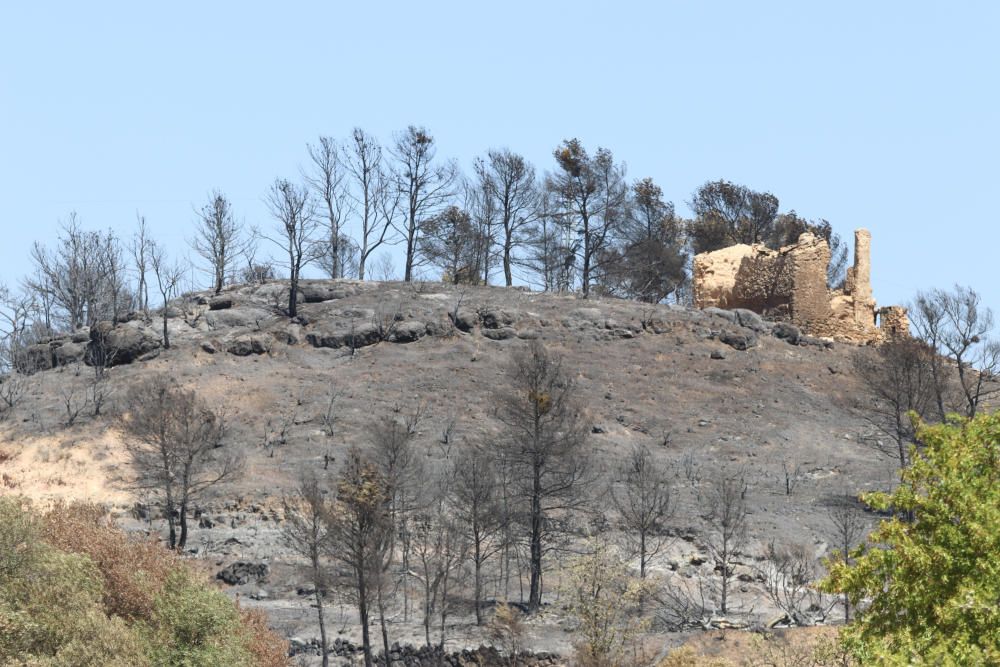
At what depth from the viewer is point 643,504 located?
49031 millimetres

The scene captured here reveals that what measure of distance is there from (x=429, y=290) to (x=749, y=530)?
33.5 m

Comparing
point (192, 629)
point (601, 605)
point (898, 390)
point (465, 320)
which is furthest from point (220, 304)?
point (192, 629)

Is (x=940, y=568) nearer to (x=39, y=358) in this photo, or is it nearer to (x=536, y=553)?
(x=536, y=553)

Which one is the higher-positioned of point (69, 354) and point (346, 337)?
point (346, 337)

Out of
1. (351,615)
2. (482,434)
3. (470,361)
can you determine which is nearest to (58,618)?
(351,615)

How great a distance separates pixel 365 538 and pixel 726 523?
45.0 ft

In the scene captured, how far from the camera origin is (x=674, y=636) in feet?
131

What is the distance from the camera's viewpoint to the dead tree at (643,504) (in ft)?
158

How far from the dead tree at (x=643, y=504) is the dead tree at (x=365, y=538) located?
31.8ft

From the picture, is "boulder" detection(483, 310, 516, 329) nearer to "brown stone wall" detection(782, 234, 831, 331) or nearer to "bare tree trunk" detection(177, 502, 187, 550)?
"brown stone wall" detection(782, 234, 831, 331)

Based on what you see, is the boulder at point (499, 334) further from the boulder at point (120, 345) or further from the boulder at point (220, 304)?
the boulder at point (120, 345)

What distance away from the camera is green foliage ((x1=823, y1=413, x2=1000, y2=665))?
18078 millimetres

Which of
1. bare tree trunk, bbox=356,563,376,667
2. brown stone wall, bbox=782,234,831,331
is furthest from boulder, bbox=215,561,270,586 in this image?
brown stone wall, bbox=782,234,831,331

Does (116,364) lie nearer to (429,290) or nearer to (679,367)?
(429,290)
